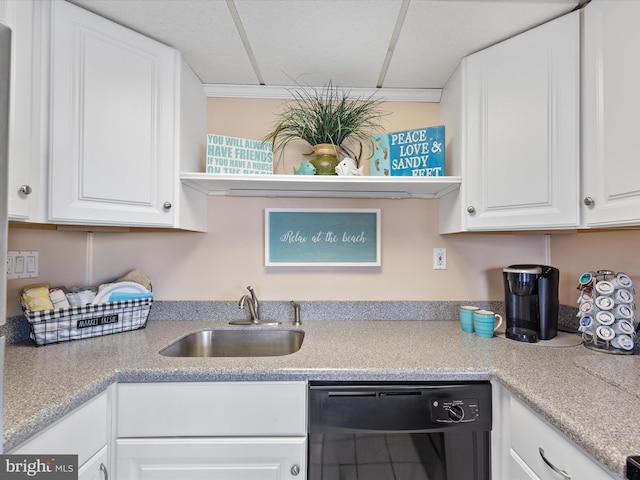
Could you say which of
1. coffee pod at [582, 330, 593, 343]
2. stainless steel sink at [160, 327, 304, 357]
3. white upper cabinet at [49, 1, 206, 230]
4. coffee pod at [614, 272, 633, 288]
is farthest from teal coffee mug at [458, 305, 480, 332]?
white upper cabinet at [49, 1, 206, 230]

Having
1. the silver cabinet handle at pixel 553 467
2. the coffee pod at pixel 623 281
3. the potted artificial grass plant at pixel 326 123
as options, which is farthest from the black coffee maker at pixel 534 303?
the potted artificial grass plant at pixel 326 123

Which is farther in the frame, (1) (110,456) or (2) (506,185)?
(2) (506,185)

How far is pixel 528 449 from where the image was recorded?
0.87 m

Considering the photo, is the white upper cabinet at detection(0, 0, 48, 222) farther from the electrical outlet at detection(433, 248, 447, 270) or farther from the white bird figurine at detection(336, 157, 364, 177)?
the electrical outlet at detection(433, 248, 447, 270)

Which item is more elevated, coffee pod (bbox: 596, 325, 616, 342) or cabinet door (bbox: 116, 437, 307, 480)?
coffee pod (bbox: 596, 325, 616, 342)

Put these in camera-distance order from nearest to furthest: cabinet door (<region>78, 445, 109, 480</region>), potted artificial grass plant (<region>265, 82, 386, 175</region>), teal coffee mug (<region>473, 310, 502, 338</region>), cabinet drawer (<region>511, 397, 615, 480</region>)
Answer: cabinet drawer (<region>511, 397, 615, 480</region>) < cabinet door (<region>78, 445, 109, 480</region>) < teal coffee mug (<region>473, 310, 502, 338</region>) < potted artificial grass plant (<region>265, 82, 386, 175</region>)

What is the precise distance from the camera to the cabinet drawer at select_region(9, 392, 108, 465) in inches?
29.3

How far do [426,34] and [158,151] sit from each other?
1.16 m

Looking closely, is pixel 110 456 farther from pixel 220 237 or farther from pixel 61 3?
pixel 61 3

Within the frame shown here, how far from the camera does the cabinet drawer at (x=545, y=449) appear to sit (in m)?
0.68

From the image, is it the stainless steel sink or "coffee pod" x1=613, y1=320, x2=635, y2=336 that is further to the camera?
the stainless steel sink

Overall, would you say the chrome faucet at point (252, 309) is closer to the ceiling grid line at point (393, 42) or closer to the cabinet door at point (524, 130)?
the cabinet door at point (524, 130)

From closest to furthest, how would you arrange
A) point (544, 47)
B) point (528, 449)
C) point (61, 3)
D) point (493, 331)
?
point (528, 449)
point (61, 3)
point (544, 47)
point (493, 331)

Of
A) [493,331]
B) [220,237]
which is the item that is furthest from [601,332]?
[220,237]
